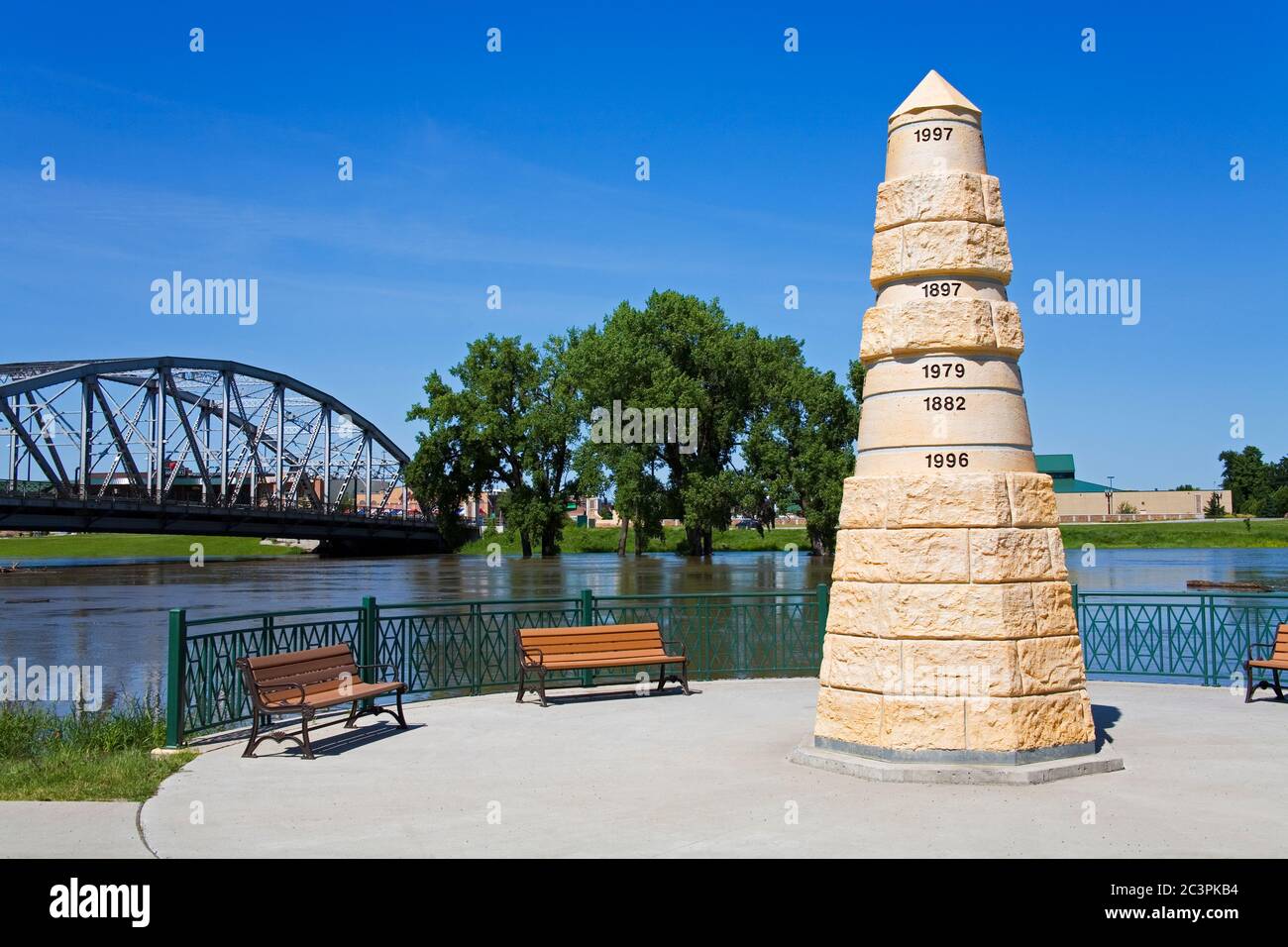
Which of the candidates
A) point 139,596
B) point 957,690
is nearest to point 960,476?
point 957,690

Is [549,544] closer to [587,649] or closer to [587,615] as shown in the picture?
[587,615]

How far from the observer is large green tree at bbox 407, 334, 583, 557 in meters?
69.1

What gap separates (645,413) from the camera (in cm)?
4862

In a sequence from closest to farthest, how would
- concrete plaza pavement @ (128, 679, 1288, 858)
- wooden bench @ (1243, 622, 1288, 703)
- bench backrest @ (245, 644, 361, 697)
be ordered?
concrete plaza pavement @ (128, 679, 1288, 858)
bench backrest @ (245, 644, 361, 697)
wooden bench @ (1243, 622, 1288, 703)

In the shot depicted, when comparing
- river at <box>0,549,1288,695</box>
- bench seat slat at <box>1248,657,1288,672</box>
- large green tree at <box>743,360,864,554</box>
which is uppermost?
large green tree at <box>743,360,864,554</box>

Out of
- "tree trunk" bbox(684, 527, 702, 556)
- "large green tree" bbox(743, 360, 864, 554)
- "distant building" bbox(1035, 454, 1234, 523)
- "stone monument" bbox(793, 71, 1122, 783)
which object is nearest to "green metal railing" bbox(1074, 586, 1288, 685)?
"stone monument" bbox(793, 71, 1122, 783)

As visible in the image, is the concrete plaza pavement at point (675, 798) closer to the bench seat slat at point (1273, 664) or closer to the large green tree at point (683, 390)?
the bench seat slat at point (1273, 664)

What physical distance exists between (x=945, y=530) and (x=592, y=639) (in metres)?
4.90

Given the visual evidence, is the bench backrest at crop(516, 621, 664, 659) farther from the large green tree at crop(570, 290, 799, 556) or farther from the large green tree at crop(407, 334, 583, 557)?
the large green tree at crop(407, 334, 583, 557)

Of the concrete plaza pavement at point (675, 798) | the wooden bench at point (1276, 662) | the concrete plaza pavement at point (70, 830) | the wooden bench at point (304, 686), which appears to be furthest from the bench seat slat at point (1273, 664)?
the concrete plaza pavement at point (70, 830)

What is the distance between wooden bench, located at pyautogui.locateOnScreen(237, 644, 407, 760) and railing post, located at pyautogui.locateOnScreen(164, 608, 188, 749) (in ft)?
1.93

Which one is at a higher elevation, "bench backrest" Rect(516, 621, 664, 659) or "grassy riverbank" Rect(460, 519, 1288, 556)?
"bench backrest" Rect(516, 621, 664, 659)
